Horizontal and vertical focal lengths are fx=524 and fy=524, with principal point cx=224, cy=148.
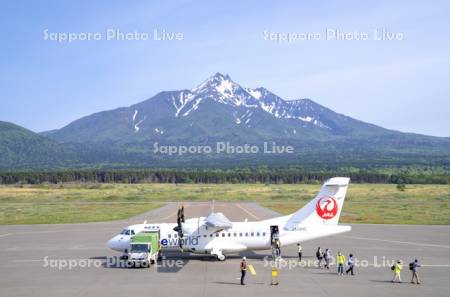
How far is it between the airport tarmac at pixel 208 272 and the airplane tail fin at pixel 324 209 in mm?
2836

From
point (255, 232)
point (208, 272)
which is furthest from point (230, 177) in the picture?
point (208, 272)

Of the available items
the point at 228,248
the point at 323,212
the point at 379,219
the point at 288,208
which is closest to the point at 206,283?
the point at 228,248

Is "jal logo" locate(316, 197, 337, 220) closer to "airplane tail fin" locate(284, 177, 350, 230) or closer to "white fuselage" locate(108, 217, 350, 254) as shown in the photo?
"airplane tail fin" locate(284, 177, 350, 230)

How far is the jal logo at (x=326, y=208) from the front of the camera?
125ft

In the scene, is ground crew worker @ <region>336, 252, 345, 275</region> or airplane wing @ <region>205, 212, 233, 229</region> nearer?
ground crew worker @ <region>336, 252, 345, 275</region>

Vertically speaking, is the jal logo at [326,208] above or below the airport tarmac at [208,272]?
above

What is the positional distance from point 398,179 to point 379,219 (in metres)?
108

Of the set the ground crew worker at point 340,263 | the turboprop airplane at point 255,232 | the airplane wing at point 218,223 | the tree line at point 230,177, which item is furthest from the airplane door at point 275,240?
the tree line at point 230,177

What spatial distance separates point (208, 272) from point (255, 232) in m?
5.83

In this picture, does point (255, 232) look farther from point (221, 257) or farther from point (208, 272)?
point (208, 272)

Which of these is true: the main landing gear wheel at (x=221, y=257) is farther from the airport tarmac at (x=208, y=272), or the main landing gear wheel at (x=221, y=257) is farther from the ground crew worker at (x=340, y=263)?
the ground crew worker at (x=340, y=263)

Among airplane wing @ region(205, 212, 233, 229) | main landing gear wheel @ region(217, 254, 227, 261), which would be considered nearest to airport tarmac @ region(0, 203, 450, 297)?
main landing gear wheel @ region(217, 254, 227, 261)

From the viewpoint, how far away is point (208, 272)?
3309cm

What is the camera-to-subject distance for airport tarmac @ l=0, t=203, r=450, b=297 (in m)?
27.8
